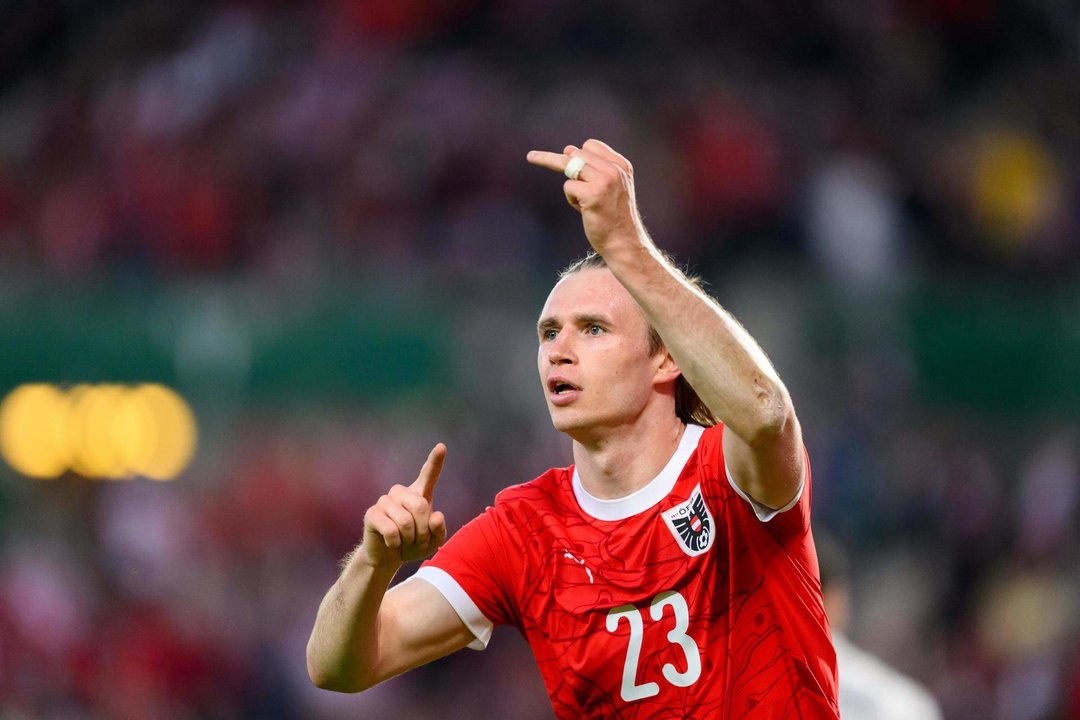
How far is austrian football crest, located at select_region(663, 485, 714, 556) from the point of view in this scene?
3439 millimetres

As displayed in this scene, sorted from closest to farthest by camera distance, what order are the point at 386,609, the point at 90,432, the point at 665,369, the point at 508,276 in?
the point at 386,609
the point at 665,369
the point at 508,276
the point at 90,432

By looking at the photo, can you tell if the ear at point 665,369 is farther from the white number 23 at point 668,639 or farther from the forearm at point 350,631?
the forearm at point 350,631

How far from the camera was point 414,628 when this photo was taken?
3689 millimetres

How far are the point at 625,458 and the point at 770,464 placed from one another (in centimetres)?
66

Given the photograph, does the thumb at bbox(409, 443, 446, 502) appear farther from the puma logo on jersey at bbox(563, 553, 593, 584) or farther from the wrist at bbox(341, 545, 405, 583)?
the puma logo on jersey at bbox(563, 553, 593, 584)

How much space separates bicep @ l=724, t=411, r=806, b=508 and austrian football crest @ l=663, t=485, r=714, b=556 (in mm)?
196

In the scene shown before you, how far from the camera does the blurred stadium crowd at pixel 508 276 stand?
9258 mm

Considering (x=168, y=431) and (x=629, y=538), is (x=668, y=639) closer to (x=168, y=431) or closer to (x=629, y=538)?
(x=629, y=538)

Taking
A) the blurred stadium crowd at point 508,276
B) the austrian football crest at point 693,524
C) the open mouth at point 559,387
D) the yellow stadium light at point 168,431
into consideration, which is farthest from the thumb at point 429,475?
the yellow stadium light at point 168,431

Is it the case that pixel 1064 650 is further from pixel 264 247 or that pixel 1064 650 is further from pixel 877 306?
pixel 264 247

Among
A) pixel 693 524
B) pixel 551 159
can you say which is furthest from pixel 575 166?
pixel 693 524

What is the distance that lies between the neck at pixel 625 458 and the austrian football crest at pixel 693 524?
18cm

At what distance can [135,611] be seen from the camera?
31.4ft

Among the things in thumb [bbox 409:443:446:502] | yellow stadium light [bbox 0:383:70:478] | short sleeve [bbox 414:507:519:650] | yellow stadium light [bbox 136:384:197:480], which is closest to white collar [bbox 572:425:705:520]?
short sleeve [bbox 414:507:519:650]
